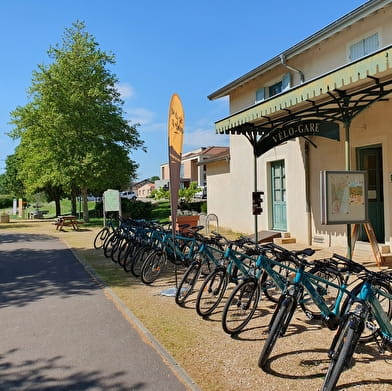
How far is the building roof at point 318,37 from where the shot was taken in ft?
28.5

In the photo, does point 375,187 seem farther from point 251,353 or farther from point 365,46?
point 251,353

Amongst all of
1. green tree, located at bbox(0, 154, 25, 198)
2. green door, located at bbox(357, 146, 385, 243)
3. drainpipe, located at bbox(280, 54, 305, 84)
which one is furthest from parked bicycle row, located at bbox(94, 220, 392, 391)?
green tree, located at bbox(0, 154, 25, 198)

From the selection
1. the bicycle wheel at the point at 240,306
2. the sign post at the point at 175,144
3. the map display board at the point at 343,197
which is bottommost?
the bicycle wheel at the point at 240,306

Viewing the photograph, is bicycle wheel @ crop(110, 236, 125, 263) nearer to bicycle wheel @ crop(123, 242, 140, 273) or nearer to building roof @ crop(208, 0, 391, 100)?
bicycle wheel @ crop(123, 242, 140, 273)

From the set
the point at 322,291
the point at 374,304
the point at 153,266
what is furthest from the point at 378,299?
the point at 153,266

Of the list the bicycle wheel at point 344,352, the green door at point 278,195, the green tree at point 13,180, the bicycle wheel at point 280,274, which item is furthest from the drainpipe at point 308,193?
the green tree at point 13,180

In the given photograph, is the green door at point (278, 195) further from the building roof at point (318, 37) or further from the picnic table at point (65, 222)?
the picnic table at point (65, 222)

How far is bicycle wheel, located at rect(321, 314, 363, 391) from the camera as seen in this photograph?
9.60ft

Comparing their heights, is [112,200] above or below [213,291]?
above

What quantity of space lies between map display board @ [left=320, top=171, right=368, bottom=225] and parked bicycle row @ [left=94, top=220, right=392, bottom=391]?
1.04m

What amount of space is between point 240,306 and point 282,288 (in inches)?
20.5

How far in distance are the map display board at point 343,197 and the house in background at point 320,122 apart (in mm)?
95

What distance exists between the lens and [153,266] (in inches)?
285

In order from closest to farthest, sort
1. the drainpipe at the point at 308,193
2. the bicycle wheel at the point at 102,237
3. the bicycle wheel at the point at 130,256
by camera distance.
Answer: the bicycle wheel at the point at 130,256
the drainpipe at the point at 308,193
the bicycle wheel at the point at 102,237
